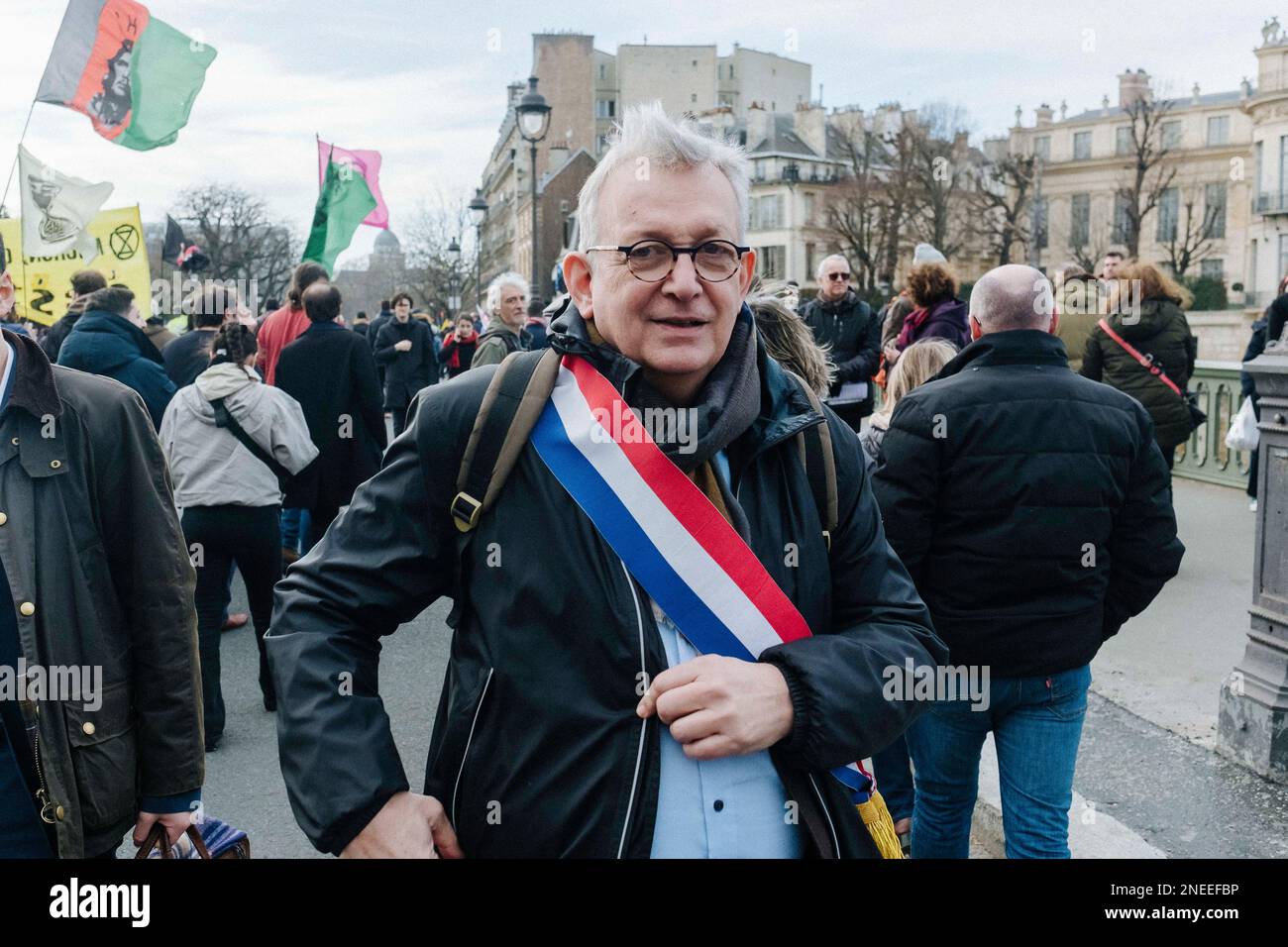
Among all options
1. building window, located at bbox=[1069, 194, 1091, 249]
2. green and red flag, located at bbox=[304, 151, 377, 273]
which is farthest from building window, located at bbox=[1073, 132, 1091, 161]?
green and red flag, located at bbox=[304, 151, 377, 273]

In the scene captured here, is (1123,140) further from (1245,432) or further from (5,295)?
(5,295)

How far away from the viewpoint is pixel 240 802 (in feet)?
Answer: 16.5

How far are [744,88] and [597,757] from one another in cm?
9322

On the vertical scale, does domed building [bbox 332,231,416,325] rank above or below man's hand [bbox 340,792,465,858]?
above

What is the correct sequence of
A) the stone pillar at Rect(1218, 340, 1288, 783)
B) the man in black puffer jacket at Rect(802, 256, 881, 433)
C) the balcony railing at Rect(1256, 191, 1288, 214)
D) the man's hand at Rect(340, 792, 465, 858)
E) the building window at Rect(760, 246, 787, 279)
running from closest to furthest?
the man's hand at Rect(340, 792, 465, 858) → the stone pillar at Rect(1218, 340, 1288, 783) → the man in black puffer jacket at Rect(802, 256, 881, 433) → the balcony railing at Rect(1256, 191, 1288, 214) → the building window at Rect(760, 246, 787, 279)

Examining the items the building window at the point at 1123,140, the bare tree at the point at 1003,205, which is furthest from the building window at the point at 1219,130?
the bare tree at the point at 1003,205

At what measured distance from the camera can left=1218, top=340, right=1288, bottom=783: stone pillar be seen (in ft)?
15.9

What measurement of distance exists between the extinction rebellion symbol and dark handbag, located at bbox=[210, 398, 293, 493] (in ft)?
19.1

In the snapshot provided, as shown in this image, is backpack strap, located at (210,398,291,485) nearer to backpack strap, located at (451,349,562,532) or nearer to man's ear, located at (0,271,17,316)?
man's ear, located at (0,271,17,316)

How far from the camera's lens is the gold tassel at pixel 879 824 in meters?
2.10

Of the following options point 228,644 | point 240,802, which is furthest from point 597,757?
point 228,644

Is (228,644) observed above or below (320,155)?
below

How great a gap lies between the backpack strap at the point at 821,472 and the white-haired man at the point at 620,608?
0.7 inches
